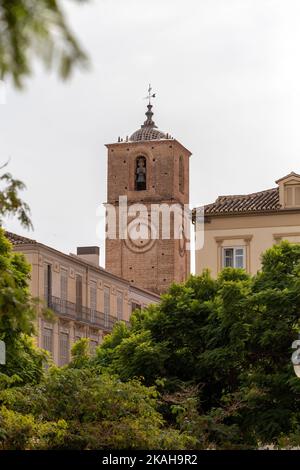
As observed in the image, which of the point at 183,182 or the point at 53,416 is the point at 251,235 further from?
the point at 183,182

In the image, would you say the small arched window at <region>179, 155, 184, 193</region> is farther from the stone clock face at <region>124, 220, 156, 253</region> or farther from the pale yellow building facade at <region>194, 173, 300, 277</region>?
the pale yellow building facade at <region>194, 173, 300, 277</region>

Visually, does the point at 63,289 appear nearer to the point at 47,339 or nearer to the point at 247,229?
the point at 47,339

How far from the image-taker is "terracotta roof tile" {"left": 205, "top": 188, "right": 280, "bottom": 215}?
54531mm

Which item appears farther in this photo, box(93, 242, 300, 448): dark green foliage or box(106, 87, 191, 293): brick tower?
box(106, 87, 191, 293): brick tower

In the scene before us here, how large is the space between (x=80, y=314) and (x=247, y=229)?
18946 mm

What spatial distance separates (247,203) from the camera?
55406 millimetres

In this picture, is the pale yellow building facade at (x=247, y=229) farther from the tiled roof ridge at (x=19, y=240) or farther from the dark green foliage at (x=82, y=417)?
the dark green foliage at (x=82, y=417)

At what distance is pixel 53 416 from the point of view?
28203mm

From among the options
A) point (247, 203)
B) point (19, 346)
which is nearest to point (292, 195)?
point (247, 203)

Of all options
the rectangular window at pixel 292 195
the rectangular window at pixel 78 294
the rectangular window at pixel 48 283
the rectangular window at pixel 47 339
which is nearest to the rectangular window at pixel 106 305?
the rectangular window at pixel 78 294

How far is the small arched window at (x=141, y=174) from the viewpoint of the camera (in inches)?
4882

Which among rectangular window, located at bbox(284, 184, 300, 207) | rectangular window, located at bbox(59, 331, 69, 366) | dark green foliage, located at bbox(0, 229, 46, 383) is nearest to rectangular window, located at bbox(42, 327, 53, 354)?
rectangular window, located at bbox(59, 331, 69, 366)
